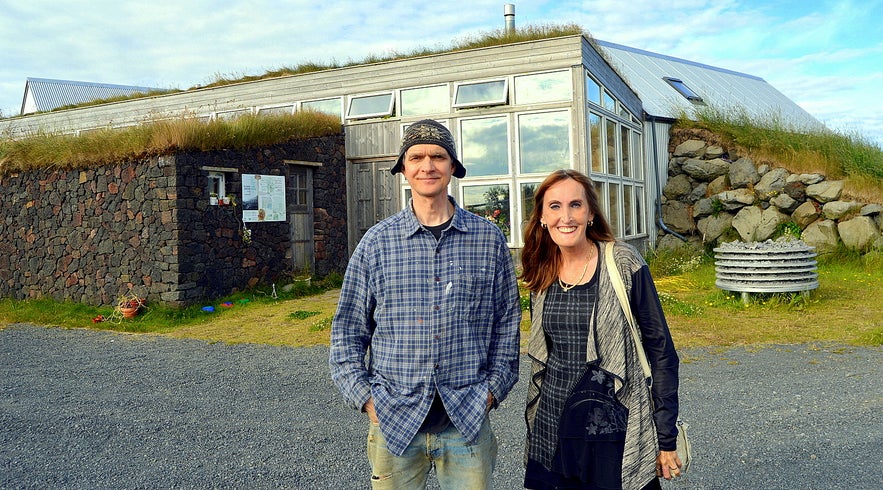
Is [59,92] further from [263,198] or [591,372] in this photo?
[591,372]

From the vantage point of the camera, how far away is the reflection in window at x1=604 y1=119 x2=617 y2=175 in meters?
13.5

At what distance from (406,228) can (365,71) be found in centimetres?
1246

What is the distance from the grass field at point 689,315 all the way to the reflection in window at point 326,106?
417 cm

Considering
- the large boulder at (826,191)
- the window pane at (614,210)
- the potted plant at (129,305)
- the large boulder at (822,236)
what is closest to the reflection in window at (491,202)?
the window pane at (614,210)

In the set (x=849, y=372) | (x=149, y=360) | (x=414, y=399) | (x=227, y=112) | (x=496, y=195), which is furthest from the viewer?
(x=227, y=112)

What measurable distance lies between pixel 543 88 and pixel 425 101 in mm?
2530

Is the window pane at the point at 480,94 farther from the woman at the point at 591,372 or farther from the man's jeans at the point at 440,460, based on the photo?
the man's jeans at the point at 440,460

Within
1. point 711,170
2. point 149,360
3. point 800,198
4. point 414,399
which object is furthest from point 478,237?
point 711,170

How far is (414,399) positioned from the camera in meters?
2.21


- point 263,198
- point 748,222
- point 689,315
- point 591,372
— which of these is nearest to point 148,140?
point 263,198

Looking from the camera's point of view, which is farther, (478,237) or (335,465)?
(335,465)

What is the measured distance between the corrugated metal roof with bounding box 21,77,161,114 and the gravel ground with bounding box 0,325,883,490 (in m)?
27.7

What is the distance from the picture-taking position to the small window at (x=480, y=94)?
12539 millimetres

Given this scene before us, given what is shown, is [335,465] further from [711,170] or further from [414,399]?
[711,170]
